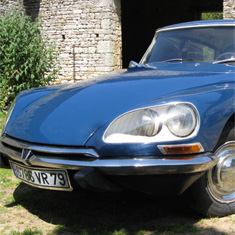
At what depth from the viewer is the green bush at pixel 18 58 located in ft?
28.4

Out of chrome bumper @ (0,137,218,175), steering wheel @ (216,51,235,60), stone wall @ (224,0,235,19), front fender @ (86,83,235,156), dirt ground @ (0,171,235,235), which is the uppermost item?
stone wall @ (224,0,235,19)

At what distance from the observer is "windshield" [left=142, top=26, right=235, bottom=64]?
3.29 m

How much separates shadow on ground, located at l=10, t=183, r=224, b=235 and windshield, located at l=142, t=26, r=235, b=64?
4.19 feet

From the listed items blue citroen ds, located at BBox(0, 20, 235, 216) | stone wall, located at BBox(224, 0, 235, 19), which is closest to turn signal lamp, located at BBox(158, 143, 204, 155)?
blue citroen ds, located at BBox(0, 20, 235, 216)

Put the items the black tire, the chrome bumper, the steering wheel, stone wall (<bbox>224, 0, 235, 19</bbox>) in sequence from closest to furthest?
the chrome bumper, the black tire, the steering wheel, stone wall (<bbox>224, 0, 235, 19</bbox>)

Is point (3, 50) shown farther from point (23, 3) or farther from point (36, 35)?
point (23, 3)

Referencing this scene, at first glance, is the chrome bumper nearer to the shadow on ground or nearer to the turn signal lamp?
the turn signal lamp

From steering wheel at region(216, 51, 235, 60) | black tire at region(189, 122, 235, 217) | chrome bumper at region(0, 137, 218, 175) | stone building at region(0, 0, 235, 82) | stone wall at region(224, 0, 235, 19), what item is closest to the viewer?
chrome bumper at region(0, 137, 218, 175)

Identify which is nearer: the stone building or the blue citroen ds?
the blue citroen ds

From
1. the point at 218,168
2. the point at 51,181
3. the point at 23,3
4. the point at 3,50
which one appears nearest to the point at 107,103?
the point at 51,181

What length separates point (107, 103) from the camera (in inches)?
101

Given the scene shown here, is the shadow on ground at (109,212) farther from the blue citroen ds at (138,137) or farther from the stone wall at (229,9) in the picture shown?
the stone wall at (229,9)

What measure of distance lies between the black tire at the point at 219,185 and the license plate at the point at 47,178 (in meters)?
0.84

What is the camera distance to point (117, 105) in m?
2.50
